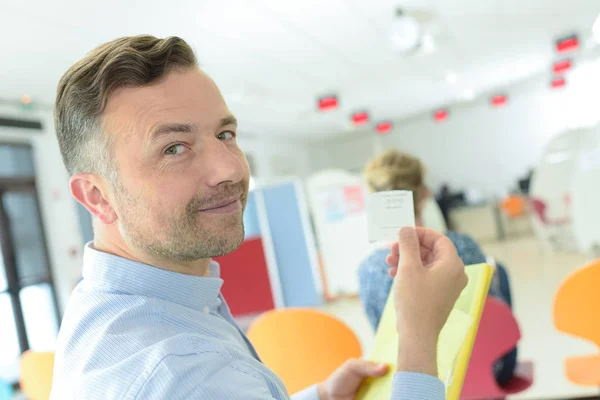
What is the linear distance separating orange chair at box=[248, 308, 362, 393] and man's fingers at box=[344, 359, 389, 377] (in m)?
0.82

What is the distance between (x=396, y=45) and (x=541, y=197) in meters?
4.23

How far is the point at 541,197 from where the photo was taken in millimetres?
7660

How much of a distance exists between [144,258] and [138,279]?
0.07 meters

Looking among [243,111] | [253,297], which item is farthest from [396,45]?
[243,111]

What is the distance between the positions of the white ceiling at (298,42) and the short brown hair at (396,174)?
101cm

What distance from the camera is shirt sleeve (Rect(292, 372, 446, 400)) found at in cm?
73

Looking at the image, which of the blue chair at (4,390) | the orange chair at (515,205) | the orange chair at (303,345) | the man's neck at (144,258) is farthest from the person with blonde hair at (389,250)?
the orange chair at (515,205)

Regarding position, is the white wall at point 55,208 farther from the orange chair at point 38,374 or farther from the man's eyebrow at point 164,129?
the man's eyebrow at point 164,129

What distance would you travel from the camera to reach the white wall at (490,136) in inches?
417

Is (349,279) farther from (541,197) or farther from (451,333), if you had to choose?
(451,333)

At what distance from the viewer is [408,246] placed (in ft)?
2.60

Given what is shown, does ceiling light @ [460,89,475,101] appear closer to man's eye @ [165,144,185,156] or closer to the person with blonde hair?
the person with blonde hair

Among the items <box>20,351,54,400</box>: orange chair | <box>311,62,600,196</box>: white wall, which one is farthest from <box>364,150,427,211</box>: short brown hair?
<box>311,62,600,196</box>: white wall

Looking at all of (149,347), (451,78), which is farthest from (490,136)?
(149,347)
